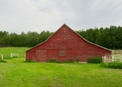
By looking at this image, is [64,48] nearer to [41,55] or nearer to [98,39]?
[41,55]

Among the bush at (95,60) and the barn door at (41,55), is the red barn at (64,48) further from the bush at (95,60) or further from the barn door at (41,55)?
the bush at (95,60)

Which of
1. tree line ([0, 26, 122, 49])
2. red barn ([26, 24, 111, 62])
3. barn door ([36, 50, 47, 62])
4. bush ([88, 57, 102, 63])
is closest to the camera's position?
bush ([88, 57, 102, 63])

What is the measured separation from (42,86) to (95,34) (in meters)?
80.4

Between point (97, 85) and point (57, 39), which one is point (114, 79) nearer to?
point (97, 85)

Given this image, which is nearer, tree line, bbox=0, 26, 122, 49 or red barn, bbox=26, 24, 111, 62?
red barn, bbox=26, 24, 111, 62

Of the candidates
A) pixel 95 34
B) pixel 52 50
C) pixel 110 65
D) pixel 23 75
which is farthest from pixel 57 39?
pixel 95 34

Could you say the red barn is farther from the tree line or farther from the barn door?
the tree line

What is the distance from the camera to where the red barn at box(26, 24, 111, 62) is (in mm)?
29438

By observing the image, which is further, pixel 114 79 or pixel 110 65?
pixel 110 65

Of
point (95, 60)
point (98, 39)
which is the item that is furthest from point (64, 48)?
point (98, 39)

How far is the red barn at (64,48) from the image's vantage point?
96.6 feet

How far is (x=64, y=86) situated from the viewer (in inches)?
447

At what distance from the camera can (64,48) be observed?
1184 inches

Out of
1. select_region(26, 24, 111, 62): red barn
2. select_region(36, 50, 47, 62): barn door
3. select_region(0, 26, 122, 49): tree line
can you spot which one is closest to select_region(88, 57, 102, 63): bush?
select_region(26, 24, 111, 62): red barn
